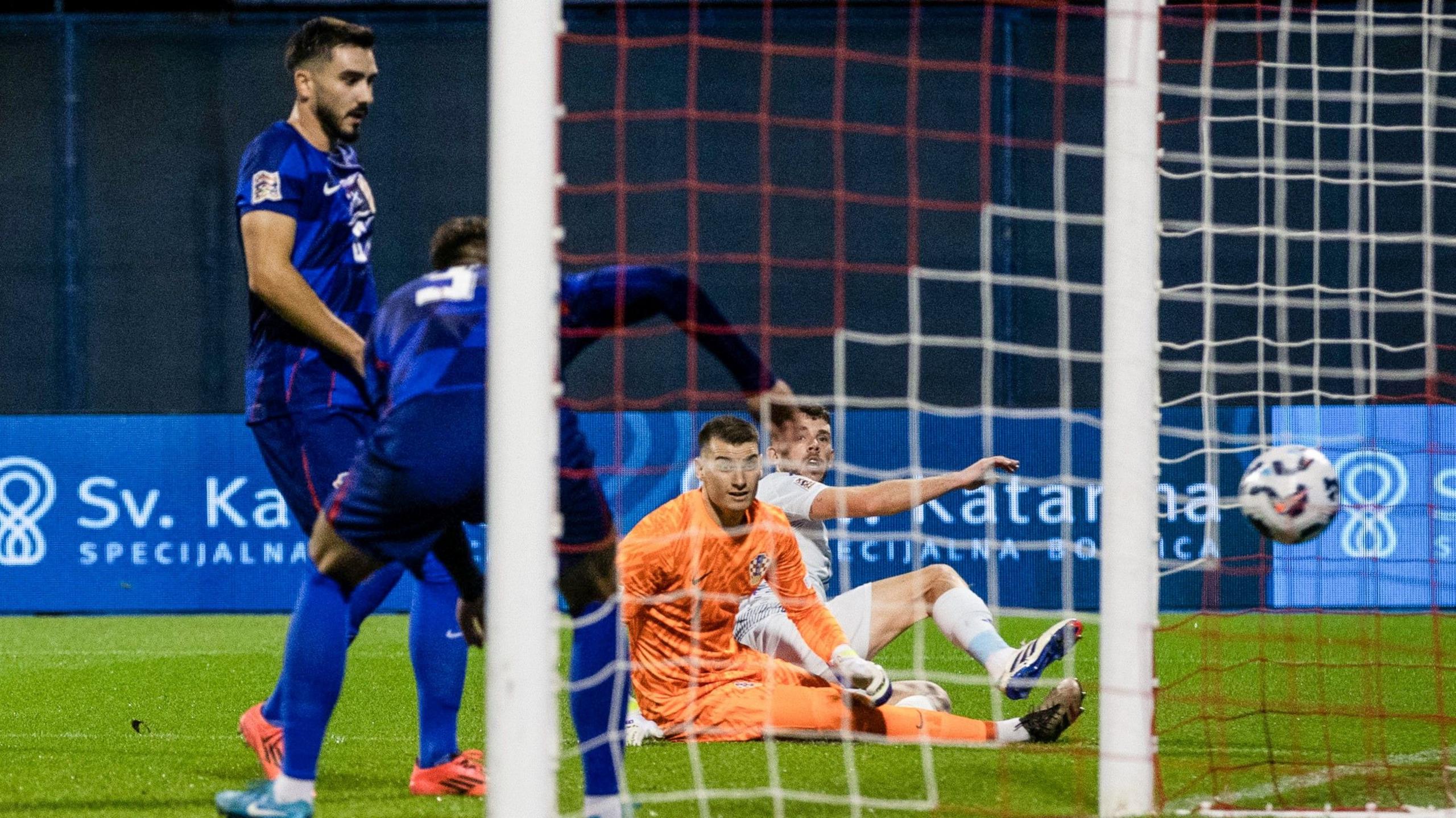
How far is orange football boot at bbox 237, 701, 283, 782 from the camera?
433 cm

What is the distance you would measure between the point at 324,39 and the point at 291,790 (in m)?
1.83

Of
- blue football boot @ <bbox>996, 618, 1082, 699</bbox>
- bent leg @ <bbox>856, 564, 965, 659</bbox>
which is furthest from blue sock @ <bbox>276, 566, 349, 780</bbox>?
bent leg @ <bbox>856, 564, 965, 659</bbox>

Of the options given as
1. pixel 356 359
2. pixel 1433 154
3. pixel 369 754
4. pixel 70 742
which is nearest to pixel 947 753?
pixel 369 754

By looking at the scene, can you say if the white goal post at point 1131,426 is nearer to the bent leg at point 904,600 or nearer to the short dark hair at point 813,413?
the bent leg at point 904,600

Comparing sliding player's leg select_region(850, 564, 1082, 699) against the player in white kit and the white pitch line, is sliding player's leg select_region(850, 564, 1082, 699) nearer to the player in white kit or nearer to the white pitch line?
the player in white kit

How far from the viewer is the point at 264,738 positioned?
4387 millimetres

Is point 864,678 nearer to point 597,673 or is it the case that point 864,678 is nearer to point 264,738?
point 597,673

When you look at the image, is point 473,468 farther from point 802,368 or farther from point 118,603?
point 802,368

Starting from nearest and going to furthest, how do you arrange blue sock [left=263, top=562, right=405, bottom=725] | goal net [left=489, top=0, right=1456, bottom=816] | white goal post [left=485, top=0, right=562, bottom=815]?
1. white goal post [left=485, top=0, right=562, bottom=815]
2. goal net [left=489, top=0, right=1456, bottom=816]
3. blue sock [left=263, top=562, right=405, bottom=725]

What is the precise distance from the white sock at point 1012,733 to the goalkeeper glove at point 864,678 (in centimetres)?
36

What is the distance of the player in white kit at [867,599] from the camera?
5.25m

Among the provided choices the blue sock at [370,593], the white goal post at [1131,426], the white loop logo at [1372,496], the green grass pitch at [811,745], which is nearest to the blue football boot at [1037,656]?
the green grass pitch at [811,745]

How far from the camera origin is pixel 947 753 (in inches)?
196

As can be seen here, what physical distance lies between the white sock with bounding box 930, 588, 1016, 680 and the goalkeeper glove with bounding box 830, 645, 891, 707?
529 mm
